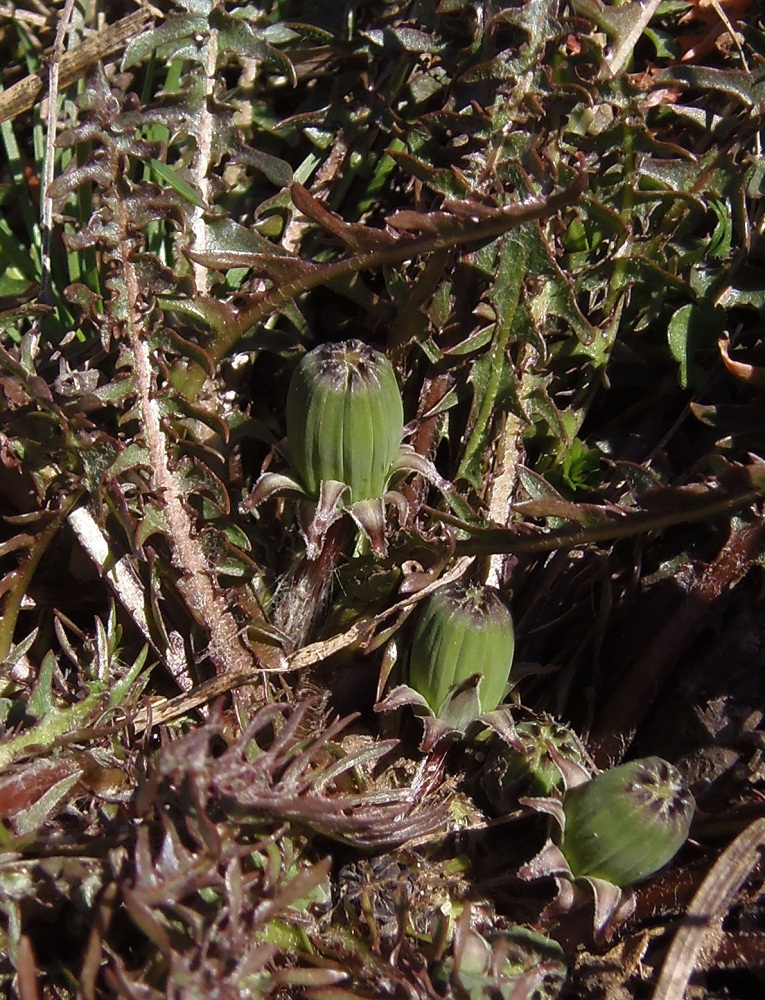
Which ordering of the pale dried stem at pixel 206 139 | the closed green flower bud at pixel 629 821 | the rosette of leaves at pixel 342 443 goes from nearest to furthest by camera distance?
the closed green flower bud at pixel 629 821 → the rosette of leaves at pixel 342 443 → the pale dried stem at pixel 206 139

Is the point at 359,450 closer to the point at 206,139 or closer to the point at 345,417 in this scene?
the point at 345,417

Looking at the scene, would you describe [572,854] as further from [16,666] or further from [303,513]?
[16,666]

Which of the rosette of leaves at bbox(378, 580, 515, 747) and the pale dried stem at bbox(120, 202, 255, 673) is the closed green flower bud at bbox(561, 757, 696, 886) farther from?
the pale dried stem at bbox(120, 202, 255, 673)

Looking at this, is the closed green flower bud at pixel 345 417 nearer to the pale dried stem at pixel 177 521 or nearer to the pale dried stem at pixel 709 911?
the pale dried stem at pixel 177 521

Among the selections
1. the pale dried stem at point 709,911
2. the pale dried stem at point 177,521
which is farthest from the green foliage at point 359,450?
the pale dried stem at point 709,911

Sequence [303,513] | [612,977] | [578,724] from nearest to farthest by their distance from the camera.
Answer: [612,977] < [303,513] < [578,724]

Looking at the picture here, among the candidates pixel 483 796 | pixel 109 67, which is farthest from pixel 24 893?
pixel 109 67
